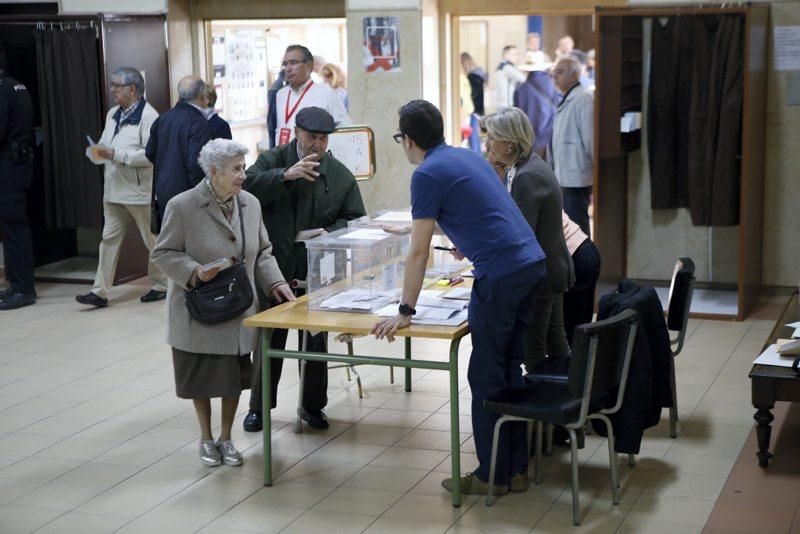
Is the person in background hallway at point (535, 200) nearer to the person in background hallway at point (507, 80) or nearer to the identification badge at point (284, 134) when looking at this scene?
the identification badge at point (284, 134)

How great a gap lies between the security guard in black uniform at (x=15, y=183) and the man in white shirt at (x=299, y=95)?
2.00 m

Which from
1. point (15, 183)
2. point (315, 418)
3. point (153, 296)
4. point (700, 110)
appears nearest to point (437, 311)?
point (315, 418)

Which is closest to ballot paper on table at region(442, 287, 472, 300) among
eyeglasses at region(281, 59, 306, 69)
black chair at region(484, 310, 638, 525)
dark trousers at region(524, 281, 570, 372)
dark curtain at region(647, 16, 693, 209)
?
dark trousers at region(524, 281, 570, 372)

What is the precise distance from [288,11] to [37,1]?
2097 mm

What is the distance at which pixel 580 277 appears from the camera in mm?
5551

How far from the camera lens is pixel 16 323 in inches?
320

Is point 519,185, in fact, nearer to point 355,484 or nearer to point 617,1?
point 355,484

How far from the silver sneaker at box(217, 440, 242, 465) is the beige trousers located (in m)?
3.47

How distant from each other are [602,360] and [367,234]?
4.07 ft

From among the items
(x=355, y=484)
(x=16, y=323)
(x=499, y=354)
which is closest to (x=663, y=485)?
(x=499, y=354)

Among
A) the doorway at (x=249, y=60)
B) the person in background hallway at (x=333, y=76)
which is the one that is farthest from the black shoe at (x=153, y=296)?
the person in background hallway at (x=333, y=76)

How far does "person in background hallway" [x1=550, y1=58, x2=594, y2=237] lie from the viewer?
325 inches

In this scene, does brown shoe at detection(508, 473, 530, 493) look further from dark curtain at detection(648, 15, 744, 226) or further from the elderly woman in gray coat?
dark curtain at detection(648, 15, 744, 226)

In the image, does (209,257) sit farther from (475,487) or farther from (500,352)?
(475,487)
